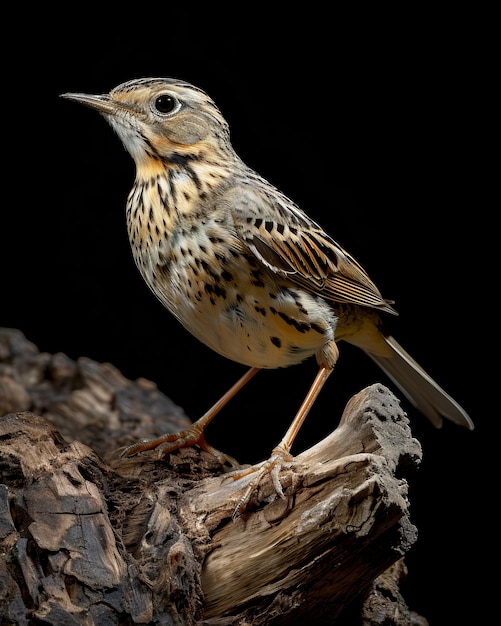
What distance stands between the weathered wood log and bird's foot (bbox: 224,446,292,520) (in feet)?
0.09

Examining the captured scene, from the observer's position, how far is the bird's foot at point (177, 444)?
4430 mm

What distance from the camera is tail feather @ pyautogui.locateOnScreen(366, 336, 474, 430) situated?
188 inches

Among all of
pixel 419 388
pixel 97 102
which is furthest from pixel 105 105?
pixel 419 388

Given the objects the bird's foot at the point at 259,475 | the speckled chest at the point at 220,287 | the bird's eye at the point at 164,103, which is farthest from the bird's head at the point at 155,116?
the bird's foot at the point at 259,475

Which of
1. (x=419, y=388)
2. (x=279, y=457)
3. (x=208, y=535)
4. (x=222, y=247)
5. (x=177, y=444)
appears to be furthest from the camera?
(x=419, y=388)

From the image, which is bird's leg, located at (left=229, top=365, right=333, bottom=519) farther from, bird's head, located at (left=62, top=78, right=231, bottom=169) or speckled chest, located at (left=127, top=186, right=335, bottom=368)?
bird's head, located at (left=62, top=78, right=231, bottom=169)

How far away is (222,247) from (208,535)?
4.18ft

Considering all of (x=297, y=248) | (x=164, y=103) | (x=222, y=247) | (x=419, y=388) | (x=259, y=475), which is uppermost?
(x=164, y=103)

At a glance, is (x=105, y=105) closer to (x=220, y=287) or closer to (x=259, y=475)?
(x=220, y=287)

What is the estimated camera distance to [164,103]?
13.4ft

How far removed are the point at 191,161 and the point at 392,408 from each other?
5.17 feet

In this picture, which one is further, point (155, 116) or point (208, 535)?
point (155, 116)

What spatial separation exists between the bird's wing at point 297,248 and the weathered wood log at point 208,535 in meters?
0.84

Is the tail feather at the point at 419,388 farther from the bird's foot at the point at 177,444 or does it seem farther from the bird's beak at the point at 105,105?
the bird's beak at the point at 105,105
